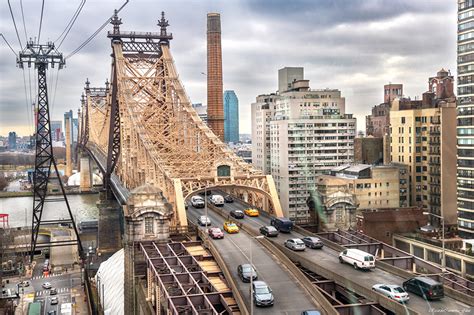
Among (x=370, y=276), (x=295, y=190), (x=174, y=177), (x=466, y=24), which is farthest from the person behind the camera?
(x=295, y=190)

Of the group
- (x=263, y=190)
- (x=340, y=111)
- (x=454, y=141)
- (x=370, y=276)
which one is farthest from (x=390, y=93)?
(x=370, y=276)

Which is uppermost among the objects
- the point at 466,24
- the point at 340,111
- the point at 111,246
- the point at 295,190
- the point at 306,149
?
the point at 466,24

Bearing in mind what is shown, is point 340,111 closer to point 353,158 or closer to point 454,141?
point 353,158

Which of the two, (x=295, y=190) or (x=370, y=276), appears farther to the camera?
(x=295, y=190)

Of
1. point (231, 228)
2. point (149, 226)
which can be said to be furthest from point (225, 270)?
point (231, 228)

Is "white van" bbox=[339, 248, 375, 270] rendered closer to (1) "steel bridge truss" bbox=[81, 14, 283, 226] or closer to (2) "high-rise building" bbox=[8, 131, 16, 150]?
(1) "steel bridge truss" bbox=[81, 14, 283, 226]

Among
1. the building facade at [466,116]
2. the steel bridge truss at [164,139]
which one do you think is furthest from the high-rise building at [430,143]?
the steel bridge truss at [164,139]

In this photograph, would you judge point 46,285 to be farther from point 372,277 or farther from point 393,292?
point 393,292
